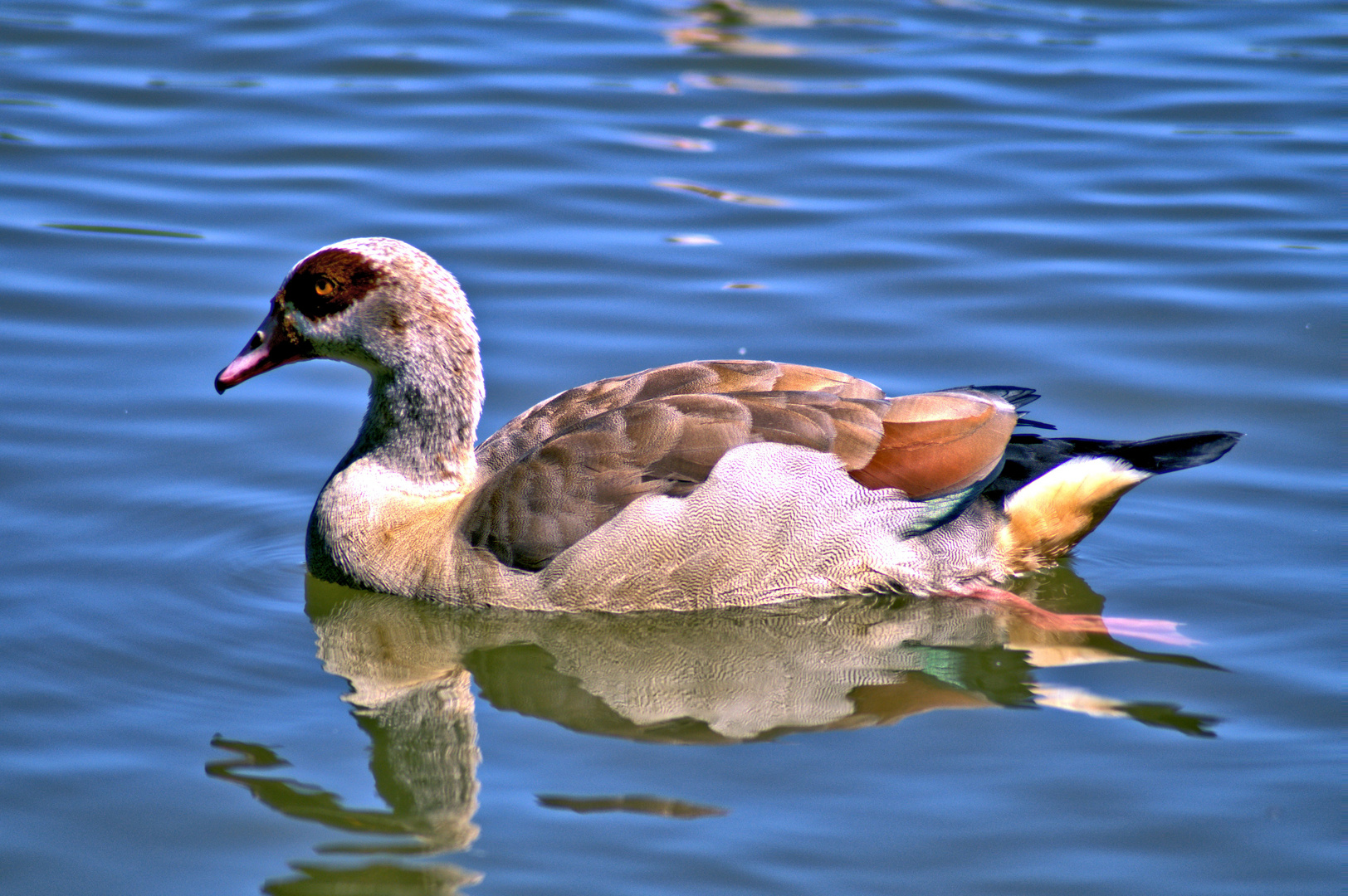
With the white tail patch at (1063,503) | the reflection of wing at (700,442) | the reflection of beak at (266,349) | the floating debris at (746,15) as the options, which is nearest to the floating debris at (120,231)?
the reflection of beak at (266,349)

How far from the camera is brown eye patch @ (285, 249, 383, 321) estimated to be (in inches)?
231

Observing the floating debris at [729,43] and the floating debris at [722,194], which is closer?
the floating debris at [722,194]

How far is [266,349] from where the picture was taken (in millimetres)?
6027

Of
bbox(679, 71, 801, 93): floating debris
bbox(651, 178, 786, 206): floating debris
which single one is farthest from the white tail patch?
bbox(679, 71, 801, 93): floating debris

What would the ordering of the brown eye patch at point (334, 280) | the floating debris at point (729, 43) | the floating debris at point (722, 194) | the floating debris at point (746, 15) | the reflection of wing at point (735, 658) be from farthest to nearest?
the floating debris at point (746, 15), the floating debris at point (729, 43), the floating debris at point (722, 194), the brown eye patch at point (334, 280), the reflection of wing at point (735, 658)

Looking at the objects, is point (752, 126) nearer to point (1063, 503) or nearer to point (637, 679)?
point (1063, 503)

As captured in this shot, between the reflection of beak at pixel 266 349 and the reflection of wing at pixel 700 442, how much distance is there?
3.10 ft

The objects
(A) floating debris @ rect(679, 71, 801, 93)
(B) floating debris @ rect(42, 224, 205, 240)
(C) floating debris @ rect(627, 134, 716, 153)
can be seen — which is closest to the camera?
(B) floating debris @ rect(42, 224, 205, 240)

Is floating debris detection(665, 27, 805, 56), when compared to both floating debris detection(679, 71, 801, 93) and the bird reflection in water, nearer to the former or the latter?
floating debris detection(679, 71, 801, 93)

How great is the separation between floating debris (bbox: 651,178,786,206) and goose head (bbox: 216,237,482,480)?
13.1 ft

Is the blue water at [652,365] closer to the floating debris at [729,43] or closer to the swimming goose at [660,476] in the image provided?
the floating debris at [729,43]

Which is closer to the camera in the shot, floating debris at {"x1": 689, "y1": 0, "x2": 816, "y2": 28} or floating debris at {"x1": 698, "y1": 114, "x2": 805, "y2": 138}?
floating debris at {"x1": 698, "y1": 114, "x2": 805, "y2": 138}

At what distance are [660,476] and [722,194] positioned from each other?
14.9 ft

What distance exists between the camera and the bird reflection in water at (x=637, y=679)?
4.43 metres
